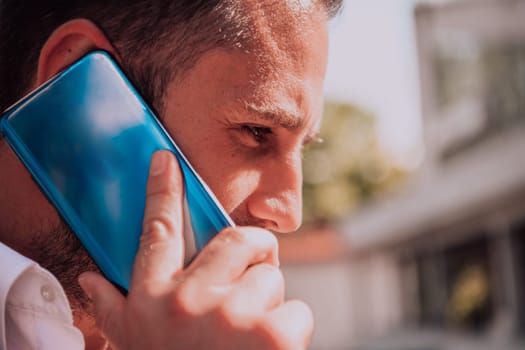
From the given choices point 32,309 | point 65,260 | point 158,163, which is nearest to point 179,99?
point 158,163

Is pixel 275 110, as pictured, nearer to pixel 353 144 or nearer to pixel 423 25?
pixel 423 25

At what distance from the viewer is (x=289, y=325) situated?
1183 mm

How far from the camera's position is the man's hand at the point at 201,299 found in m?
1.15

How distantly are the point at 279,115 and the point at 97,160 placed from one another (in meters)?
0.35

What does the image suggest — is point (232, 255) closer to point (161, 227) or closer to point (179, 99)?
point (161, 227)

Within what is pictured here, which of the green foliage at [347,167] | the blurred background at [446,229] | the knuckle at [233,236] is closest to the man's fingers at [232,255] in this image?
the knuckle at [233,236]

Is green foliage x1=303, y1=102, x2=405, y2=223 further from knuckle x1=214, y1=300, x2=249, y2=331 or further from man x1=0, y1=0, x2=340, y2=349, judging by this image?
knuckle x1=214, y1=300, x2=249, y2=331

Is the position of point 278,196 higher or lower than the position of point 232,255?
lower

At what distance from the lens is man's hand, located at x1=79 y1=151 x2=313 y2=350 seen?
1149 millimetres

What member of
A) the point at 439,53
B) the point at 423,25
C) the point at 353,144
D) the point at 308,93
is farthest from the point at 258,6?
the point at 353,144

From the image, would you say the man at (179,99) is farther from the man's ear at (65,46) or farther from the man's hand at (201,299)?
the man's hand at (201,299)

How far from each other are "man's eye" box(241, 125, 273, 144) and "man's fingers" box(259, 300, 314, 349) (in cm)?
44

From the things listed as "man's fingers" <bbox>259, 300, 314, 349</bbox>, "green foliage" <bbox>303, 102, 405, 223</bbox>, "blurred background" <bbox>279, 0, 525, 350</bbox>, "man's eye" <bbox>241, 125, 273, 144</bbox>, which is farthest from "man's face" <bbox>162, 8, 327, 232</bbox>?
"green foliage" <bbox>303, 102, 405, 223</bbox>

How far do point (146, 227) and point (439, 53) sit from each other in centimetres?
Result: 1987
